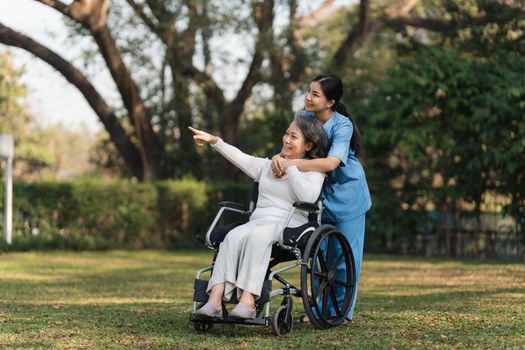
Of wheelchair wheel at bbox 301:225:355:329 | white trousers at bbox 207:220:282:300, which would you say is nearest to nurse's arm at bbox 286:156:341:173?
wheelchair wheel at bbox 301:225:355:329

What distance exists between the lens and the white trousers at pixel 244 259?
5578 mm

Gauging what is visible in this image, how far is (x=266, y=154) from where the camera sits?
19344mm

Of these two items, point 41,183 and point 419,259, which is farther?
point 41,183

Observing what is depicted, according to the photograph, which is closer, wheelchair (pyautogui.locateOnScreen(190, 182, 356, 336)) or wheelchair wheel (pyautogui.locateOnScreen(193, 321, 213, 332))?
wheelchair (pyautogui.locateOnScreen(190, 182, 356, 336))

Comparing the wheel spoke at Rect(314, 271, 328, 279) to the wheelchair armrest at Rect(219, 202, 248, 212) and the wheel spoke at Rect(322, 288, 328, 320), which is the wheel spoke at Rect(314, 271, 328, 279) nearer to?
the wheel spoke at Rect(322, 288, 328, 320)

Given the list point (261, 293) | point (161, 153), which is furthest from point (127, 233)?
point (261, 293)

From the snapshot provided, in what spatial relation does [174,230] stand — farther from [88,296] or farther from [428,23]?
[88,296]

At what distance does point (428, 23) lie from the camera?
20.3 metres

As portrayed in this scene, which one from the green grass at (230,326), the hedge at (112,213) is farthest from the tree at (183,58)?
the green grass at (230,326)

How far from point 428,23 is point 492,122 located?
5911 mm

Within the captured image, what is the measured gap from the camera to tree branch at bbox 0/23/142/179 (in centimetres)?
1892

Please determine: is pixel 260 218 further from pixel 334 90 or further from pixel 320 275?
pixel 334 90

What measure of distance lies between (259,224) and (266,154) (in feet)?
44.5

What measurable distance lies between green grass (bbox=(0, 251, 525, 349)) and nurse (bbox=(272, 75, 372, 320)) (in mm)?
615
